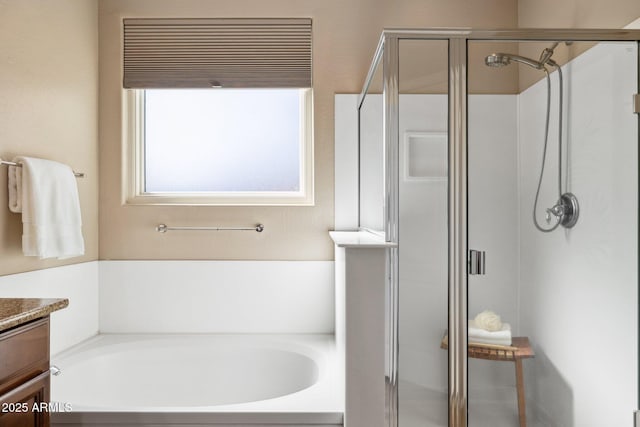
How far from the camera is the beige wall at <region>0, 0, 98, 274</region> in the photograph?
201 centimetres

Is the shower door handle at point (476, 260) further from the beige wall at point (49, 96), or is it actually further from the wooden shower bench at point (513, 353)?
the beige wall at point (49, 96)

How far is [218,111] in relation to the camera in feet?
9.46

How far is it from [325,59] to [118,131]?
1200mm

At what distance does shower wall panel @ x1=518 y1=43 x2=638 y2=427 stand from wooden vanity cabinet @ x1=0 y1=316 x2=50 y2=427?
1483 mm

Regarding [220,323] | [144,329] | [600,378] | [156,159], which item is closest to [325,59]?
[156,159]

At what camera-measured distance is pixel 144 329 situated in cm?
279

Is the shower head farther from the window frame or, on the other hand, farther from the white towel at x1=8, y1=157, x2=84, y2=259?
the white towel at x1=8, y1=157, x2=84, y2=259

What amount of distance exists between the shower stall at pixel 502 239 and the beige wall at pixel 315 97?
1072mm

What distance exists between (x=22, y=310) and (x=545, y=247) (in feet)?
5.26

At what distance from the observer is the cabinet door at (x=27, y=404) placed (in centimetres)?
125

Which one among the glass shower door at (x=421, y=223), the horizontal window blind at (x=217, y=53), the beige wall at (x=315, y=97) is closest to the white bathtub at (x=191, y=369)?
the beige wall at (x=315, y=97)

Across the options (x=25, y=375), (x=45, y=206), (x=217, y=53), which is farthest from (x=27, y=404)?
(x=217, y=53)

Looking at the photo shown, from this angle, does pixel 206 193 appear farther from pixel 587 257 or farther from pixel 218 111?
pixel 587 257

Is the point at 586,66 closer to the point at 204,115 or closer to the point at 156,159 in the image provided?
the point at 204,115
